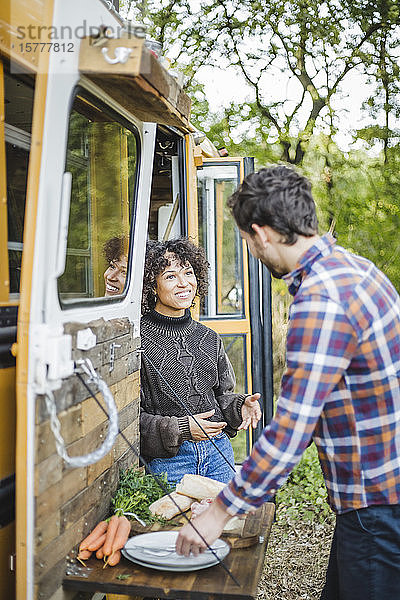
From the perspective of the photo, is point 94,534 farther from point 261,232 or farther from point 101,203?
point 101,203

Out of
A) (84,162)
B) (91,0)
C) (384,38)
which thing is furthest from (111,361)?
(384,38)

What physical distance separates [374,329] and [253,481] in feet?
1.87

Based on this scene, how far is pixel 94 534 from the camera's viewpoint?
241cm

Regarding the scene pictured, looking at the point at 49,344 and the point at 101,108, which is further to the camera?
the point at 101,108

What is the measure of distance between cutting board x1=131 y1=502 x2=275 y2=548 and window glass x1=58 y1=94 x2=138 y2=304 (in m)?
0.89

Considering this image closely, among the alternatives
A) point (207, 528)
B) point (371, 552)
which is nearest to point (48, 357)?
point (207, 528)

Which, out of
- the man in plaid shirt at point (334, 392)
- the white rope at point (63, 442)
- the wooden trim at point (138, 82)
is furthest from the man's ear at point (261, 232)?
the white rope at point (63, 442)

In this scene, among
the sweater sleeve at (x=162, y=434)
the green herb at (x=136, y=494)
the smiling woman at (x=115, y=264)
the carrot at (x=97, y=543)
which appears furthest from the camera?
the sweater sleeve at (x=162, y=434)

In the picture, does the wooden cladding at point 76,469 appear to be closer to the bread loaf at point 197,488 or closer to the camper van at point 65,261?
the camper van at point 65,261

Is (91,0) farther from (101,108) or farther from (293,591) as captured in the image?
(293,591)

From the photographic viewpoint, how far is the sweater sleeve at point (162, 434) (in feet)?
10.5

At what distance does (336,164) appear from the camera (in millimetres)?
9461

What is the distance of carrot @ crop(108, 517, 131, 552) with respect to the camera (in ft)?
7.73

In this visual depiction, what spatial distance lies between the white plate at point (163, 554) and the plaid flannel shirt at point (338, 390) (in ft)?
0.89
